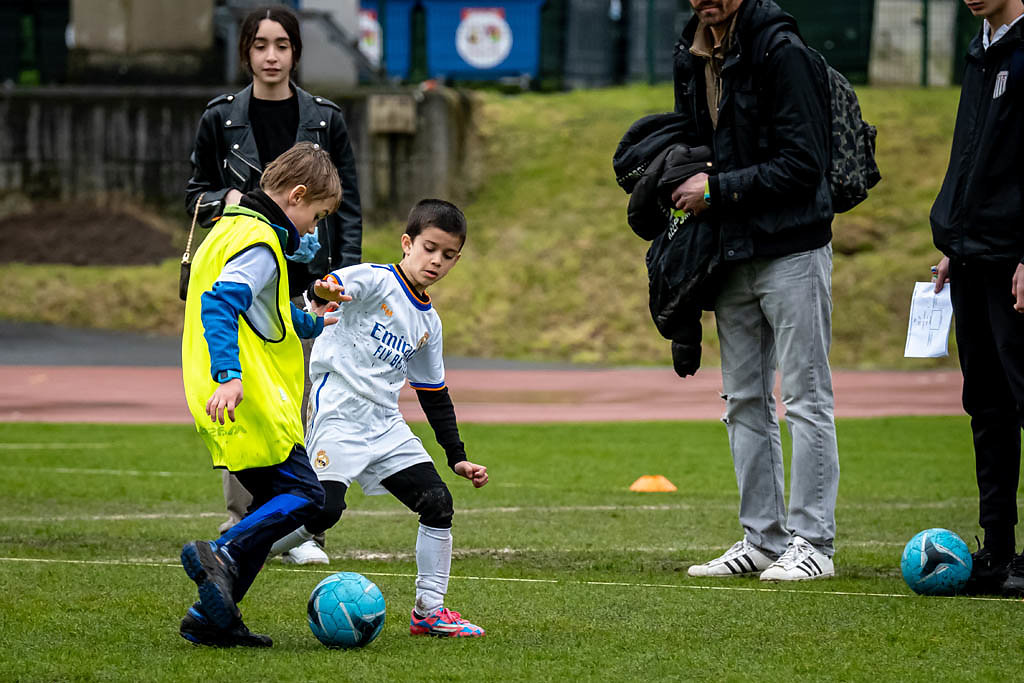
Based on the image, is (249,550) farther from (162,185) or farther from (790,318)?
(162,185)

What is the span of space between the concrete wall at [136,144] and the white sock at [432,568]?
21877mm

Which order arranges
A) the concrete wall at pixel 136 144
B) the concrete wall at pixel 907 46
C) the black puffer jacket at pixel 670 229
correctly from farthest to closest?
the concrete wall at pixel 907 46, the concrete wall at pixel 136 144, the black puffer jacket at pixel 670 229

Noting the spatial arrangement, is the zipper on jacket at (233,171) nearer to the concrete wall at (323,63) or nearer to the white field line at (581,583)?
the white field line at (581,583)

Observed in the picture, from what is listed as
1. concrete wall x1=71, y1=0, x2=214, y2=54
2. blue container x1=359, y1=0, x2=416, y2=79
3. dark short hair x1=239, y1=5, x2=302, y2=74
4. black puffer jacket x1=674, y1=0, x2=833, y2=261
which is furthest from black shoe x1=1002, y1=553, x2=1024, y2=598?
blue container x1=359, y1=0, x2=416, y2=79

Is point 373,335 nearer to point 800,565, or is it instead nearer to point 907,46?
point 800,565

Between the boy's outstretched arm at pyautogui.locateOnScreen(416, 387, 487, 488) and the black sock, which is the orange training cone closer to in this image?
the black sock

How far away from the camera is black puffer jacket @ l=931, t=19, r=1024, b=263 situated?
5684 mm

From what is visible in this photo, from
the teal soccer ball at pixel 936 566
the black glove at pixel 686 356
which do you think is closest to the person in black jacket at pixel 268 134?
the black glove at pixel 686 356

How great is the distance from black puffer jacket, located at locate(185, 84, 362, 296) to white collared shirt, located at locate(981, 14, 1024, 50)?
286 centimetres

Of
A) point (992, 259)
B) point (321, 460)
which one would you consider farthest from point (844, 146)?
point (321, 460)

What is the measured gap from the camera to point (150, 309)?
24.7 m

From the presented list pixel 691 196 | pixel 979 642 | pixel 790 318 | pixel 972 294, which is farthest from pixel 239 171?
pixel 979 642

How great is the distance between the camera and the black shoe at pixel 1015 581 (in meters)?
5.68

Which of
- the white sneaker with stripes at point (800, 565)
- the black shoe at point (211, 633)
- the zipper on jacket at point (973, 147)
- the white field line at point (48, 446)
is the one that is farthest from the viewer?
the white field line at point (48, 446)
